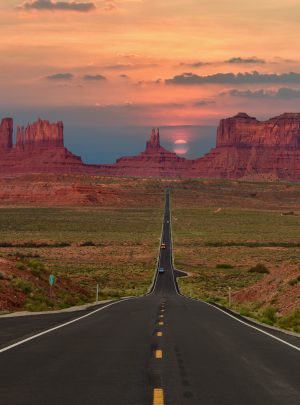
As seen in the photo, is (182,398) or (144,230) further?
(144,230)

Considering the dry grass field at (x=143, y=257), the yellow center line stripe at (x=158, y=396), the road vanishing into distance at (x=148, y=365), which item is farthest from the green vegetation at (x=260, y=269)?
the yellow center line stripe at (x=158, y=396)

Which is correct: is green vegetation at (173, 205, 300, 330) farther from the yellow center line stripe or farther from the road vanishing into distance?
the yellow center line stripe

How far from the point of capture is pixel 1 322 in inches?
862

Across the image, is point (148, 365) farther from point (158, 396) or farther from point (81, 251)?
point (81, 251)

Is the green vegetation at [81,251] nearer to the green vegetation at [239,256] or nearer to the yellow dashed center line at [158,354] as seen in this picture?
the green vegetation at [239,256]

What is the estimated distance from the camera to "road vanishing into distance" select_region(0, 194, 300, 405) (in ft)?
33.4

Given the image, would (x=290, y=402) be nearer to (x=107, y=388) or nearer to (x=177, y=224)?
(x=107, y=388)

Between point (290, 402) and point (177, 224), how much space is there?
14216cm

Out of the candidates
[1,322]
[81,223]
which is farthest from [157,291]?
[81,223]

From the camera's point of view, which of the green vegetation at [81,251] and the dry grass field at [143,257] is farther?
the green vegetation at [81,251]

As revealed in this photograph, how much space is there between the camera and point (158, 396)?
10.0 metres

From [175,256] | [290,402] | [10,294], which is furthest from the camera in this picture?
[175,256]

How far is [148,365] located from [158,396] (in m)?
3.25

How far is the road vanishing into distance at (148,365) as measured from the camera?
33.4 feet
